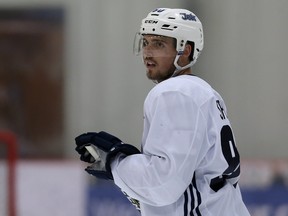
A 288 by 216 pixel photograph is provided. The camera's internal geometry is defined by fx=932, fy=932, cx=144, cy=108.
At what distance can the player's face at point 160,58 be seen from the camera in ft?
8.56

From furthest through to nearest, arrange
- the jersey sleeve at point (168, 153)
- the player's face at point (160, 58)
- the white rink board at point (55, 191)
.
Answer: the white rink board at point (55, 191) < the player's face at point (160, 58) < the jersey sleeve at point (168, 153)

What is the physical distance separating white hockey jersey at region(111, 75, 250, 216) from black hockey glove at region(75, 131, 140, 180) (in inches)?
1.0

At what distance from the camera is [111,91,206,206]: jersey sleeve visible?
2400mm

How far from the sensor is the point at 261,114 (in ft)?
19.5

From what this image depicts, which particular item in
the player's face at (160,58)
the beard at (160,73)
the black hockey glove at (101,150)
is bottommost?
the black hockey glove at (101,150)

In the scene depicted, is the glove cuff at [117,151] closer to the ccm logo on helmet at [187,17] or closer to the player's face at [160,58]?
the player's face at [160,58]

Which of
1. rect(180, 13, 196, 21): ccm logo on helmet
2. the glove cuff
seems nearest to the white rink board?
rect(180, 13, 196, 21): ccm logo on helmet

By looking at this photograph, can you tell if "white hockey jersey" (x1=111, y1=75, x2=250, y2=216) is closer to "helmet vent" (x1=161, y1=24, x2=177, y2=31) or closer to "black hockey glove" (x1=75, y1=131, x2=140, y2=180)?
"black hockey glove" (x1=75, y1=131, x2=140, y2=180)

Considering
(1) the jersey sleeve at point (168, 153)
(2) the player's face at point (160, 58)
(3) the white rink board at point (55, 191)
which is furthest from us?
(3) the white rink board at point (55, 191)

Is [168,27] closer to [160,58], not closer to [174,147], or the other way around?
[160,58]

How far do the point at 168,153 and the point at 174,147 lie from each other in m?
0.02

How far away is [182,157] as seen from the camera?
239cm

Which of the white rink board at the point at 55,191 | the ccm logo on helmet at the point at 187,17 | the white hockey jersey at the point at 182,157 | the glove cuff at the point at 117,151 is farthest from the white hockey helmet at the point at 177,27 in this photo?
the white rink board at the point at 55,191

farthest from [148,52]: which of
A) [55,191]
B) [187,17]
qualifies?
[55,191]
